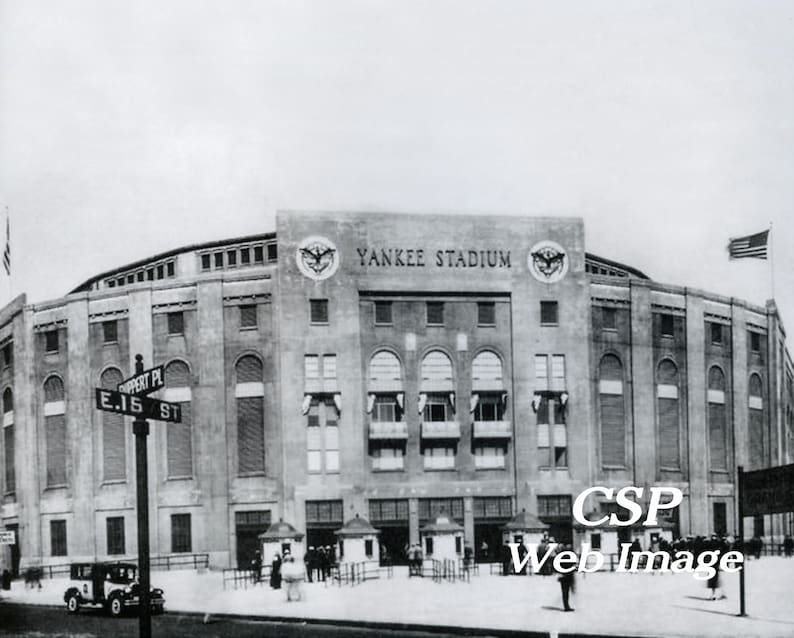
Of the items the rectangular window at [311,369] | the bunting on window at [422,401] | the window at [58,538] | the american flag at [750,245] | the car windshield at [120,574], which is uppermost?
the american flag at [750,245]

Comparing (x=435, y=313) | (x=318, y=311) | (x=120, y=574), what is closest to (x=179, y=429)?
(x=318, y=311)

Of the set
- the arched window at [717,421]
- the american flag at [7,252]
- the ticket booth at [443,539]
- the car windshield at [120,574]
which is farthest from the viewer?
the arched window at [717,421]

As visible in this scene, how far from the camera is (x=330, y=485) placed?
32.6 meters

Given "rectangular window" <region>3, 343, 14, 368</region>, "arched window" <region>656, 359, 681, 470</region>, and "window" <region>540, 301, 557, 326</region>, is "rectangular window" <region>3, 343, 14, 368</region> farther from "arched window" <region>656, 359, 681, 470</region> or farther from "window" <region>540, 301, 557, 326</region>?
"arched window" <region>656, 359, 681, 470</region>

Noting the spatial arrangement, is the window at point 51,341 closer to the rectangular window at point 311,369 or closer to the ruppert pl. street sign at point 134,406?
the rectangular window at point 311,369

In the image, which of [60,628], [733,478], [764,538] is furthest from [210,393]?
[764,538]

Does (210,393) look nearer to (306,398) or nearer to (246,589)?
(306,398)

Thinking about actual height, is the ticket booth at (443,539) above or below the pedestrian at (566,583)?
below

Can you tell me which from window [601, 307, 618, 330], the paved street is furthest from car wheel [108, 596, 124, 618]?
window [601, 307, 618, 330]

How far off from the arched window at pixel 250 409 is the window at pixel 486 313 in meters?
6.29

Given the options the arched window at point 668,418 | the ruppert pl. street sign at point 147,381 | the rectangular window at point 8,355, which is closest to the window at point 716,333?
the arched window at point 668,418

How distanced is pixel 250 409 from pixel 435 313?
5821mm

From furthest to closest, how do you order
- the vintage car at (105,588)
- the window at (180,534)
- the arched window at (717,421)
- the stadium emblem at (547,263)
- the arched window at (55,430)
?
the arched window at (717,421)
the window at (180,534)
the arched window at (55,430)
the stadium emblem at (547,263)
the vintage car at (105,588)

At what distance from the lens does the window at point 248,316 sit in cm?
3186
